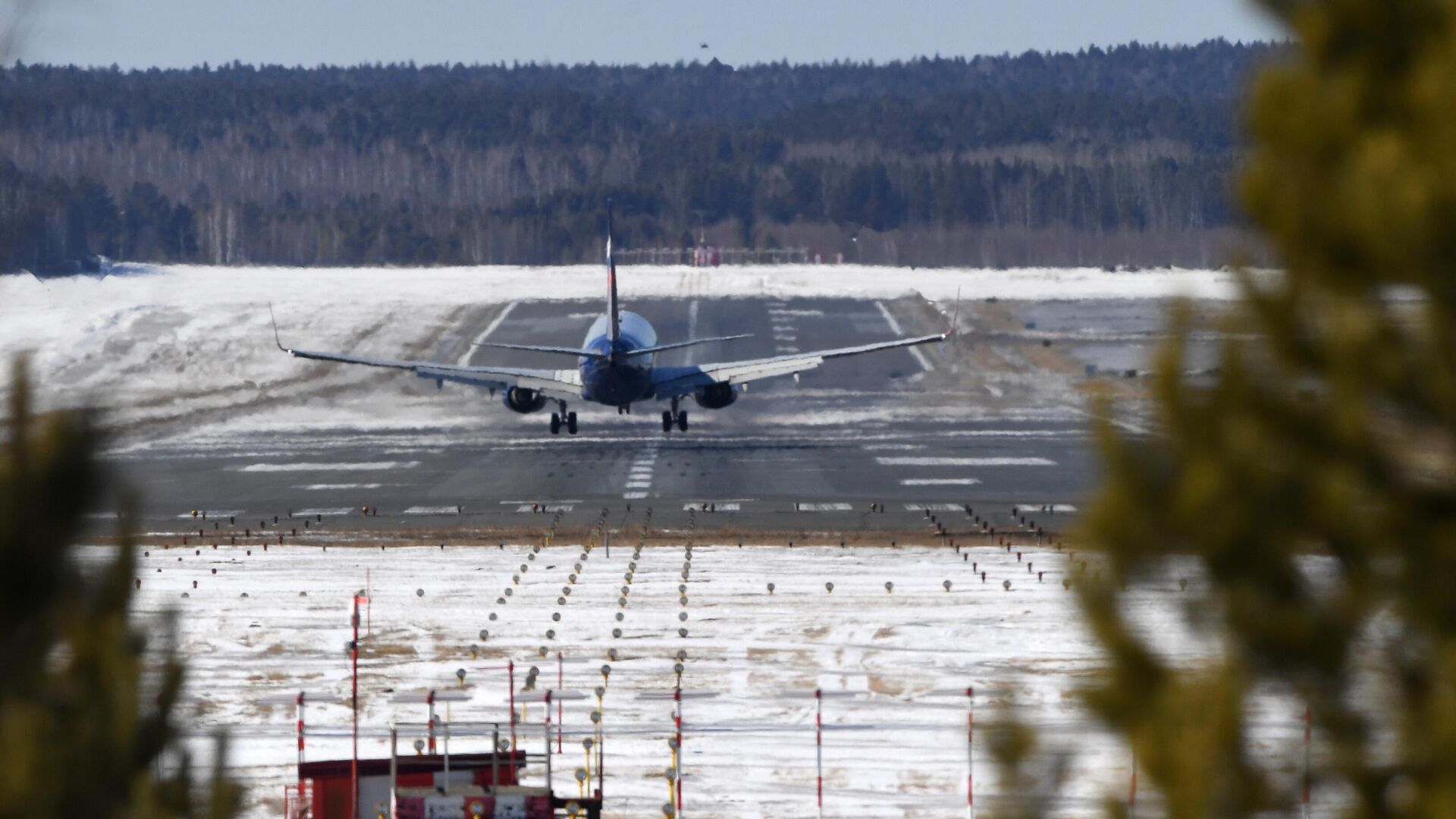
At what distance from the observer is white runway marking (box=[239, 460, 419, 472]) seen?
54625 mm

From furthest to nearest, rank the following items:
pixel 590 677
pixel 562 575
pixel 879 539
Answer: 1. pixel 879 539
2. pixel 562 575
3. pixel 590 677

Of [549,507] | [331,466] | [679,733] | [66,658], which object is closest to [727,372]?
[331,466]

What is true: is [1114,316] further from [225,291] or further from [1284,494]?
[1284,494]

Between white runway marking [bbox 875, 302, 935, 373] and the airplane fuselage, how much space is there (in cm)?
2507

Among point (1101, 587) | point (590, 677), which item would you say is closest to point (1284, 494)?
point (1101, 587)

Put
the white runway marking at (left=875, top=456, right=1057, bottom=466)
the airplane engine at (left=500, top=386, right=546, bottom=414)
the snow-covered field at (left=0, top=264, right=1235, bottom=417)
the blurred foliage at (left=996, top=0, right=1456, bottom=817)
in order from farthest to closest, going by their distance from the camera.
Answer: the snow-covered field at (left=0, top=264, right=1235, bottom=417), the airplane engine at (left=500, top=386, right=546, bottom=414), the white runway marking at (left=875, top=456, right=1057, bottom=466), the blurred foliage at (left=996, top=0, right=1456, bottom=817)

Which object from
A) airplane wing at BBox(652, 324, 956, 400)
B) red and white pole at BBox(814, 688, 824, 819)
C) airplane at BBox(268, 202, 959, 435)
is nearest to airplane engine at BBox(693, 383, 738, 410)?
airplane at BBox(268, 202, 959, 435)

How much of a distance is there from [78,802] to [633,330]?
2251 inches

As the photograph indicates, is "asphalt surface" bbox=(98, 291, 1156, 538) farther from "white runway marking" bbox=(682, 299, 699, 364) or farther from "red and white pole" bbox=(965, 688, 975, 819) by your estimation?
"red and white pole" bbox=(965, 688, 975, 819)

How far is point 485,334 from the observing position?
102 m

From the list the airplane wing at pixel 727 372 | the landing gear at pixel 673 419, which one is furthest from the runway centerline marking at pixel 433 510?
the landing gear at pixel 673 419

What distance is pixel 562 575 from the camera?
3441cm

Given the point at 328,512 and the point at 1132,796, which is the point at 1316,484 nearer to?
the point at 1132,796

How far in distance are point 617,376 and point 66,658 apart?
165ft
